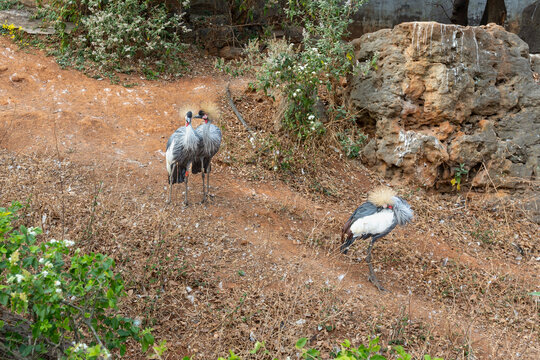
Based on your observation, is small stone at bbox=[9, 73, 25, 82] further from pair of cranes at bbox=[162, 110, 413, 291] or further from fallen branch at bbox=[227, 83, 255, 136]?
pair of cranes at bbox=[162, 110, 413, 291]

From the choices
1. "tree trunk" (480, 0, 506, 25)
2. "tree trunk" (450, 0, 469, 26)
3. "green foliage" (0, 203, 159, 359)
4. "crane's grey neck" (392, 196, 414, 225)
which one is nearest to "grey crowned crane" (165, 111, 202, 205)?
"crane's grey neck" (392, 196, 414, 225)

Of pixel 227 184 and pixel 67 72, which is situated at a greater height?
pixel 67 72

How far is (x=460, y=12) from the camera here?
10.2 metres

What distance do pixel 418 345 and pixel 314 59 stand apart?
448 cm

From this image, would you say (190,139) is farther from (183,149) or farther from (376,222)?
(376,222)

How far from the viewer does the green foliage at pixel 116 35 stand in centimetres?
819

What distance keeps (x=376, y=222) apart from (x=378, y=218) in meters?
0.05

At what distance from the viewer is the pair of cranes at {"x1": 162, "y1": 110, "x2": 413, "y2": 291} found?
5.00 metres

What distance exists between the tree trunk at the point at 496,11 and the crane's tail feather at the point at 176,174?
8056 millimetres

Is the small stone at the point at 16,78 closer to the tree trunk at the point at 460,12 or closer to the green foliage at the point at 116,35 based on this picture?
the green foliage at the point at 116,35

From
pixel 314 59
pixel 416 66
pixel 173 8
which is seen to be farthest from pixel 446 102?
pixel 173 8

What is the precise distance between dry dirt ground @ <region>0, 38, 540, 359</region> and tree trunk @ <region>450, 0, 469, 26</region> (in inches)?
187

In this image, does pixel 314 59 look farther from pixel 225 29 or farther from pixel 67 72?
pixel 67 72

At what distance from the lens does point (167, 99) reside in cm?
800
